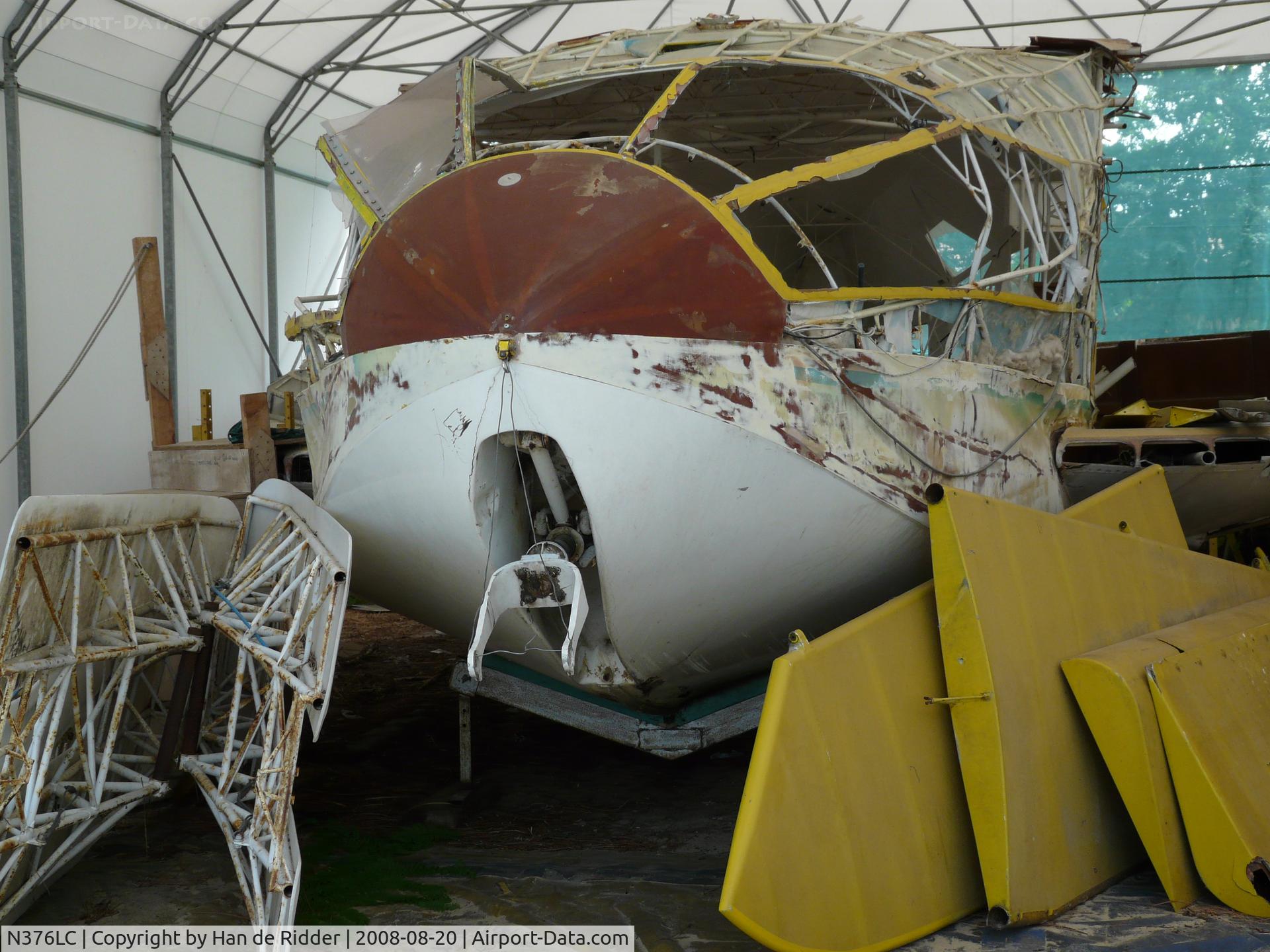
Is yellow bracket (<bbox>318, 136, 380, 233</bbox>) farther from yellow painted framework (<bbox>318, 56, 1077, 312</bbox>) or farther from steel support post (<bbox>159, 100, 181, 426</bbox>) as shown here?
steel support post (<bbox>159, 100, 181, 426</bbox>)

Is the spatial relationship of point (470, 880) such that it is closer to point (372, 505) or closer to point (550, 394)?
point (372, 505)

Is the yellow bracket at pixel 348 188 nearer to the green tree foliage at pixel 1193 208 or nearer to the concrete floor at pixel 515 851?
the concrete floor at pixel 515 851

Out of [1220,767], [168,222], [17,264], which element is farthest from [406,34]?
[1220,767]

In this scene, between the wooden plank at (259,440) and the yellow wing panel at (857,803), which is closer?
the yellow wing panel at (857,803)

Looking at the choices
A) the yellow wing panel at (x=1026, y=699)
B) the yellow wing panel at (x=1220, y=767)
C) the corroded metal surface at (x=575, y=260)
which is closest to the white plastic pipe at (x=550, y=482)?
the corroded metal surface at (x=575, y=260)

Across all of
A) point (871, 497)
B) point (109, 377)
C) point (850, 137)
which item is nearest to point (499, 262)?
point (871, 497)

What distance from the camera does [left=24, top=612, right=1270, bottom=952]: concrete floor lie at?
4422 mm

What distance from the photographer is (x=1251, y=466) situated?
609 cm

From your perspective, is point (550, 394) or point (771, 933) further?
point (550, 394)

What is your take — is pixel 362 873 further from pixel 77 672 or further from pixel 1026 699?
pixel 1026 699

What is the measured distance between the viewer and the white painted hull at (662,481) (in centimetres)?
440

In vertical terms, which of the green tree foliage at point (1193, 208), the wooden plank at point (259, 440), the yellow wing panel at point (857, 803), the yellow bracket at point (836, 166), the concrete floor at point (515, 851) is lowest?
the concrete floor at point (515, 851)

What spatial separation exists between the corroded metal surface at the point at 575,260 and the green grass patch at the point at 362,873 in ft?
7.77

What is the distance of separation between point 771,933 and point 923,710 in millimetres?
1239
